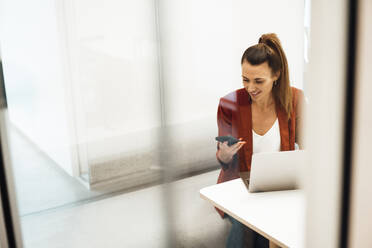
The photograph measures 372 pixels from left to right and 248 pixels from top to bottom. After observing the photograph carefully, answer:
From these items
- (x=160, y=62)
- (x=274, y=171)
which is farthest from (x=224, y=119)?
(x=160, y=62)

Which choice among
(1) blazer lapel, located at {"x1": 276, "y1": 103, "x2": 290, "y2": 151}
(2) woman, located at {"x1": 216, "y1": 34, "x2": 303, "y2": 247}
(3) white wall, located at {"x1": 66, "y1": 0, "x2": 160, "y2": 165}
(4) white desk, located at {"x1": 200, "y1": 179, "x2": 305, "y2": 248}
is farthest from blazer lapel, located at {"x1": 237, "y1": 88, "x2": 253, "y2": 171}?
(3) white wall, located at {"x1": 66, "y1": 0, "x2": 160, "y2": 165}

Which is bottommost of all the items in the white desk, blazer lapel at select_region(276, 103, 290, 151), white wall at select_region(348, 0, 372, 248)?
the white desk

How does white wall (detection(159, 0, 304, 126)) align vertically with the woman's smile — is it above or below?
above

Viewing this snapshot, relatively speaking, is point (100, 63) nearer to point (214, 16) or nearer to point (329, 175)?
point (214, 16)

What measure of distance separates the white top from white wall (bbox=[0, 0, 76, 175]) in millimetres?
1380

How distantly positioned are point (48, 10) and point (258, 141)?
63.7 inches

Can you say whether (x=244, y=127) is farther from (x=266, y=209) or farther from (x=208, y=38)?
(x=208, y=38)

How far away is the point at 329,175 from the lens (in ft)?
1.41

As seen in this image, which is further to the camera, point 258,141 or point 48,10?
point 48,10

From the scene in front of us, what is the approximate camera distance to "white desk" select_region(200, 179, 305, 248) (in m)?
1.39

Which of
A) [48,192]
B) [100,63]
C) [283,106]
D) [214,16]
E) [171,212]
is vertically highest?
[214,16]

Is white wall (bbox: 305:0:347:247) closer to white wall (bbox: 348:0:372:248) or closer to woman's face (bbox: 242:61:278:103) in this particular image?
white wall (bbox: 348:0:372:248)

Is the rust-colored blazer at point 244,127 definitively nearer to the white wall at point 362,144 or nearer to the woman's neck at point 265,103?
the woman's neck at point 265,103

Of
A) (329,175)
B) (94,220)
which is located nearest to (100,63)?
(94,220)
